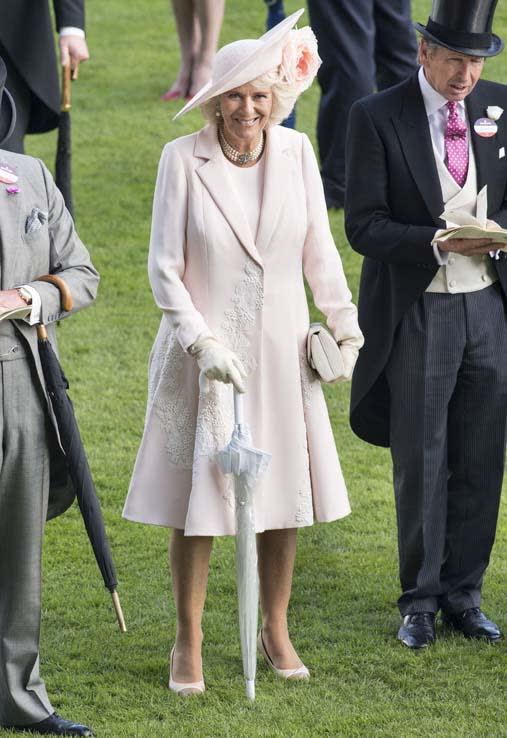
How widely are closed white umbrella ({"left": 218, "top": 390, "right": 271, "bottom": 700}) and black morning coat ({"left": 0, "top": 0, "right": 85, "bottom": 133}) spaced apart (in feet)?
7.25

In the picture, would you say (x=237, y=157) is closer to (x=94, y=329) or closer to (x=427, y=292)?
(x=427, y=292)

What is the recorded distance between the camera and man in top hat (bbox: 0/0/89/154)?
257 inches

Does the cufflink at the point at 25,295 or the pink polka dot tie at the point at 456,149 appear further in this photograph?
the pink polka dot tie at the point at 456,149

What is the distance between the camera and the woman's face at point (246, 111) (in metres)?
4.93

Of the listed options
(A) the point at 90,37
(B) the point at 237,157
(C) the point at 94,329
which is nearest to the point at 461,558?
(B) the point at 237,157

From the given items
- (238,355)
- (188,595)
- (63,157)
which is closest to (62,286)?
(238,355)

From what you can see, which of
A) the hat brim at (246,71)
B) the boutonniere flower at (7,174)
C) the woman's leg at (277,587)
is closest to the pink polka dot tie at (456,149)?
the hat brim at (246,71)

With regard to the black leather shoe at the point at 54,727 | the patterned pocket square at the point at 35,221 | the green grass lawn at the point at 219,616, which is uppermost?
the patterned pocket square at the point at 35,221

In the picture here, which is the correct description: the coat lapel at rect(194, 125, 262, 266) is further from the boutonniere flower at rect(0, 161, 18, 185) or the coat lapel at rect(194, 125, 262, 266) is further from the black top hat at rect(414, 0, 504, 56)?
the black top hat at rect(414, 0, 504, 56)

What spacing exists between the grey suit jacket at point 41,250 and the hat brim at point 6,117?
14 cm

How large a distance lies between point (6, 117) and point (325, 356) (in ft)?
4.10

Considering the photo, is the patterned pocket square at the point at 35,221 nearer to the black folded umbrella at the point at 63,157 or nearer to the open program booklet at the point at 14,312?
the open program booklet at the point at 14,312

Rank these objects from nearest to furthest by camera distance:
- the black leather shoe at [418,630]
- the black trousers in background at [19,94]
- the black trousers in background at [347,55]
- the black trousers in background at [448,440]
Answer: the black trousers in background at [448,440] → the black leather shoe at [418,630] → the black trousers in background at [19,94] → the black trousers in background at [347,55]

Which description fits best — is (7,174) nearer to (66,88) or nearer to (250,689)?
(250,689)
